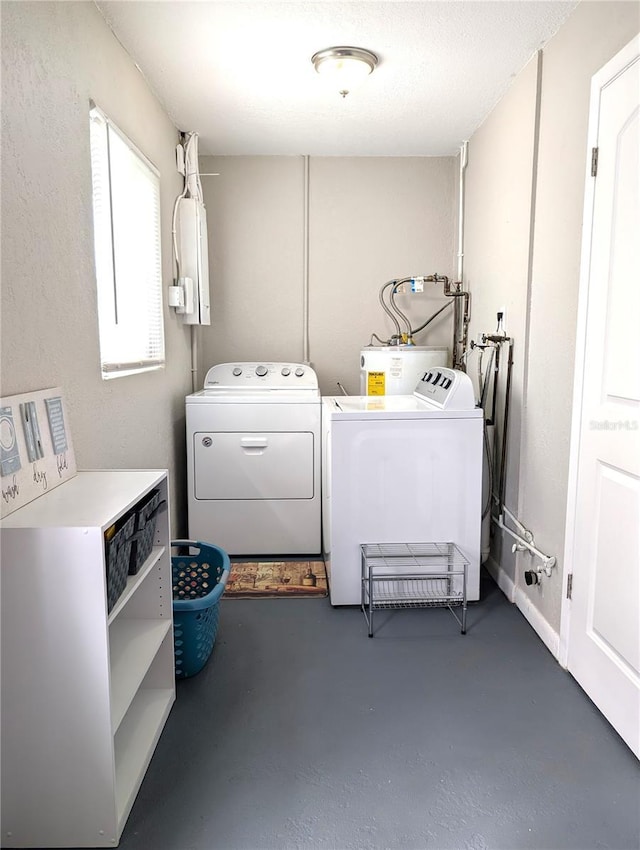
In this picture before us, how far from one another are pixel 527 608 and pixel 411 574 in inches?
19.7

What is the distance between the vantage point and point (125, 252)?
97.5 inches

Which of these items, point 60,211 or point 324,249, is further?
point 324,249

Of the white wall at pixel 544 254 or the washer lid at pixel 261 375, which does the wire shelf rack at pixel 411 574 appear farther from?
the washer lid at pixel 261 375

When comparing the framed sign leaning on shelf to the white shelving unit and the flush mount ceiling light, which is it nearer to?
the white shelving unit

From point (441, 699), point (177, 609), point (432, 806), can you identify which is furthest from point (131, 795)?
point (441, 699)

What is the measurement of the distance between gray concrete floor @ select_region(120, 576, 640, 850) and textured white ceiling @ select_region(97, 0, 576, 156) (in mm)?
2333

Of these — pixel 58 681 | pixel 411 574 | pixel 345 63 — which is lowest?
pixel 411 574

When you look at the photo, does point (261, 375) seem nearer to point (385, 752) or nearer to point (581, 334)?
point (581, 334)

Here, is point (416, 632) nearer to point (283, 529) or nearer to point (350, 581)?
point (350, 581)

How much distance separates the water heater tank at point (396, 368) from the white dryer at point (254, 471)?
478mm

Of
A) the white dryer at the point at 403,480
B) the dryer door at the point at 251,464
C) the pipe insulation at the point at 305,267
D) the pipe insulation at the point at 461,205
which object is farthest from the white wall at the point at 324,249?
the white dryer at the point at 403,480

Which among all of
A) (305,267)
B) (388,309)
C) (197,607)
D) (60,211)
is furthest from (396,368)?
(60,211)

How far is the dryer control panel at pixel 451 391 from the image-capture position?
2613mm

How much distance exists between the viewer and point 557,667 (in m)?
2.14
